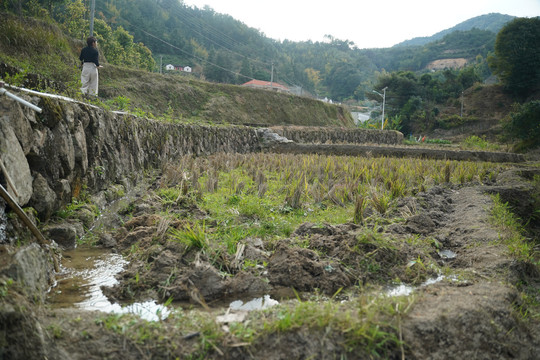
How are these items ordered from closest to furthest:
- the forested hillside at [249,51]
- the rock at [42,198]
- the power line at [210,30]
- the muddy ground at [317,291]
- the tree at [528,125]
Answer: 1. the muddy ground at [317,291]
2. the rock at [42,198]
3. the tree at [528,125]
4. the forested hillside at [249,51]
5. the power line at [210,30]

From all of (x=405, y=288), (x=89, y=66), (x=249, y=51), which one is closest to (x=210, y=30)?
(x=249, y=51)

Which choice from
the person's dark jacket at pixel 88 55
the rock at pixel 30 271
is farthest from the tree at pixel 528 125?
the rock at pixel 30 271

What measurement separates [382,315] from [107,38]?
29148 mm

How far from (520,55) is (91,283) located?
53.7 meters

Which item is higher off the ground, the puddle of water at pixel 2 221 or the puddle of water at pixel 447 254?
the puddle of water at pixel 2 221

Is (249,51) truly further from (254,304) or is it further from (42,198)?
(254,304)

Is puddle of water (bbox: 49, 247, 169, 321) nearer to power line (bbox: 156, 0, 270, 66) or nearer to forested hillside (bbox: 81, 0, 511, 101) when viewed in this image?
forested hillside (bbox: 81, 0, 511, 101)

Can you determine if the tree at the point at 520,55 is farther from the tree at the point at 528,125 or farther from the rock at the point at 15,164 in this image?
the rock at the point at 15,164

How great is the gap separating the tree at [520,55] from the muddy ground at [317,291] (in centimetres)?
5018

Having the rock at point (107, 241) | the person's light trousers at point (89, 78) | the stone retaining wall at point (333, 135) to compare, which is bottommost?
the rock at point (107, 241)

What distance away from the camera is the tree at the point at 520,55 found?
43875 millimetres

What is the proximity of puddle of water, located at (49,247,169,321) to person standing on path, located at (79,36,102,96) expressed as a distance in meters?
5.55

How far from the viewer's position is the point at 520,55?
44094 mm

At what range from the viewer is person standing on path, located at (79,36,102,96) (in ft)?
26.1
